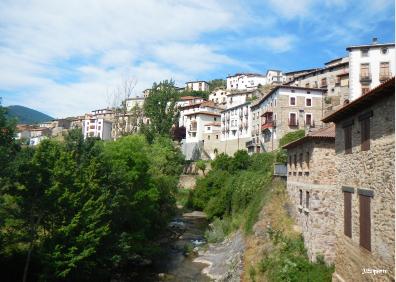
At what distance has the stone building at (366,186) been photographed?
11.7 metres

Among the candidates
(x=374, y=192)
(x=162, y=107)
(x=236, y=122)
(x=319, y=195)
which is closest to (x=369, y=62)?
(x=236, y=122)

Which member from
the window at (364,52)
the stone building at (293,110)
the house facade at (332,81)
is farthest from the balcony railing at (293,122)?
the window at (364,52)

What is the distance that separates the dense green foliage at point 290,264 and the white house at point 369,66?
1317 inches

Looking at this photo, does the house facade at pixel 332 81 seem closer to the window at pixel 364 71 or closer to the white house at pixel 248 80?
the window at pixel 364 71

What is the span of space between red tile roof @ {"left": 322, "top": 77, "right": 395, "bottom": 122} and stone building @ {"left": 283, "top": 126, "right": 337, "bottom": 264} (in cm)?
443

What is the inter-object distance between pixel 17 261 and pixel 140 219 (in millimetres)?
10347

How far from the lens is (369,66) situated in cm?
5072

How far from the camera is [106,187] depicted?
85.0 ft

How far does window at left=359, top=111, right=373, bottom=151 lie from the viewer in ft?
44.5

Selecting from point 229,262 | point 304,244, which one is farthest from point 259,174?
point 304,244

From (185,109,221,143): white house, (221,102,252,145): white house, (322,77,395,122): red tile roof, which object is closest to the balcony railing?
(221,102,252,145): white house

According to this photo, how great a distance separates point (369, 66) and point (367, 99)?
4246 cm

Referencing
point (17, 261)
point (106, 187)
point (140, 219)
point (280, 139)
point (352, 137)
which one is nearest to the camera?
point (352, 137)

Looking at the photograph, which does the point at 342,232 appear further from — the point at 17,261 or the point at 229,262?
the point at 17,261
